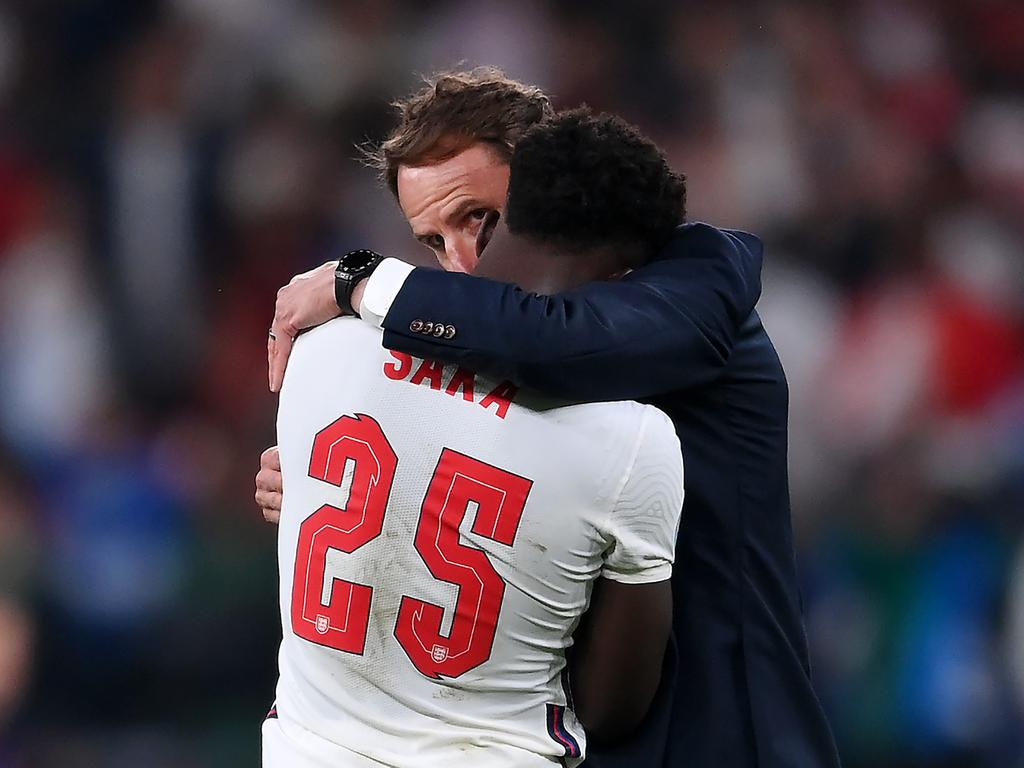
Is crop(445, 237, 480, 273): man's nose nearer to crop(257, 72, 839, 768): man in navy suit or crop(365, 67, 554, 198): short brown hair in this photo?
crop(365, 67, 554, 198): short brown hair

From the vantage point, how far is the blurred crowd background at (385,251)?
354 centimetres

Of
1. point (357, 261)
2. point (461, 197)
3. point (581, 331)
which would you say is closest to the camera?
point (581, 331)

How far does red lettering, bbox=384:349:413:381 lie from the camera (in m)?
1.35

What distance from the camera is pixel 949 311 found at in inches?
166

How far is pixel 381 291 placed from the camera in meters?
1.38

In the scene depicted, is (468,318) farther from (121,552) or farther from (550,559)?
(121,552)

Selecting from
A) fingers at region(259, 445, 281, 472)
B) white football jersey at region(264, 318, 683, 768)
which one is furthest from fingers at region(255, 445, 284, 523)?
white football jersey at region(264, 318, 683, 768)

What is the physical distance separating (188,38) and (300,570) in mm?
3391

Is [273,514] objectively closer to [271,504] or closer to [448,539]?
[271,504]

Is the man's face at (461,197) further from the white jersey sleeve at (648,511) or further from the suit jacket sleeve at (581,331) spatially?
the white jersey sleeve at (648,511)

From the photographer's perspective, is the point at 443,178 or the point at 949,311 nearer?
the point at 443,178

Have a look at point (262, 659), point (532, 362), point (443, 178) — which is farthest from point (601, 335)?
point (262, 659)

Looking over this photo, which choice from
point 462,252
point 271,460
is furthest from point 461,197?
point 271,460

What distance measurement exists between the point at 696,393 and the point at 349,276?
1.31 ft
